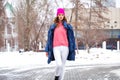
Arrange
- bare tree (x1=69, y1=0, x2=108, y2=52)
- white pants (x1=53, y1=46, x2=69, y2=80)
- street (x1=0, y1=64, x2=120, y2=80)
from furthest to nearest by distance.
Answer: bare tree (x1=69, y1=0, x2=108, y2=52), street (x1=0, y1=64, x2=120, y2=80), white pants (x1=53, y1=46, x2=69, y2=80)

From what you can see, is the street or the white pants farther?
the street

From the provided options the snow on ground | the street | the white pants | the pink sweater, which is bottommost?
the snow on ground

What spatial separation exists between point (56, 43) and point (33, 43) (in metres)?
31.1

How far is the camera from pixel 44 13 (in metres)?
37.5

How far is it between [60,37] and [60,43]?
13cm

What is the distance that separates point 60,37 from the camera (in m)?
7.82

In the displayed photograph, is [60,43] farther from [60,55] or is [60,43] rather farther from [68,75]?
[68,75]

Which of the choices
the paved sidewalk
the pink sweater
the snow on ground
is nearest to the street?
the paved sidewalk

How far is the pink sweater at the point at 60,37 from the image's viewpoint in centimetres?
783

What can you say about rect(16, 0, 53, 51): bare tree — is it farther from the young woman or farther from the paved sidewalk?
the young woman

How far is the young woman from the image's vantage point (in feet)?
25.7

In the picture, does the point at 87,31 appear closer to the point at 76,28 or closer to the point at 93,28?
the point at 93,28

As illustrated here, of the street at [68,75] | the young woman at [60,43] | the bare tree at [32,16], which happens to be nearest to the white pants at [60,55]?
the young woman at [60,43]

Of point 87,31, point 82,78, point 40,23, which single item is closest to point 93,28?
point 87,31
